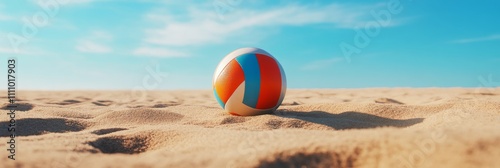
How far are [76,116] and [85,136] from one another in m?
1.97

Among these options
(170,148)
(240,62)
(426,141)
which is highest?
(240,62)

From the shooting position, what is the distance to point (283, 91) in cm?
461

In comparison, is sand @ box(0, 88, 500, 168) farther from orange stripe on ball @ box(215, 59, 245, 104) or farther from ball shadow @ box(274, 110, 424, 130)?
orange stripe on ball @ box(215, 59, 245, 104)

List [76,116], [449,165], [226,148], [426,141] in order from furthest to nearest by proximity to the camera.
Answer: [76,116], [226,148], [426,141], [449,165]

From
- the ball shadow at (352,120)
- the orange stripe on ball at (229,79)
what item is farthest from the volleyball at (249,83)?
the ball shadow at (352,120)

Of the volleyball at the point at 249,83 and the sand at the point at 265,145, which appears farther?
the volleyball at the point at 249,83

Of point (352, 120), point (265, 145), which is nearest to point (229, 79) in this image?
point (352, 120)

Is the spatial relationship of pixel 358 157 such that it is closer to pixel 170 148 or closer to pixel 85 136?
pixel 170 148

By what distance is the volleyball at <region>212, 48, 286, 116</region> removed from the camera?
4.30 meters

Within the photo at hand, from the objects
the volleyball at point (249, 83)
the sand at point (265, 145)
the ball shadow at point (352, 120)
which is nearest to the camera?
the sand at point (265, 145)

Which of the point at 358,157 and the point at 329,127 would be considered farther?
the point at 329,127

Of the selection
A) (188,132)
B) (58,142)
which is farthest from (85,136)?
(188,132)

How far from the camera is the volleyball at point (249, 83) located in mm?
4305

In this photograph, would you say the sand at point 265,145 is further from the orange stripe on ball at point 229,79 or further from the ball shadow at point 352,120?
the orange stripe on ball at point 229,79
